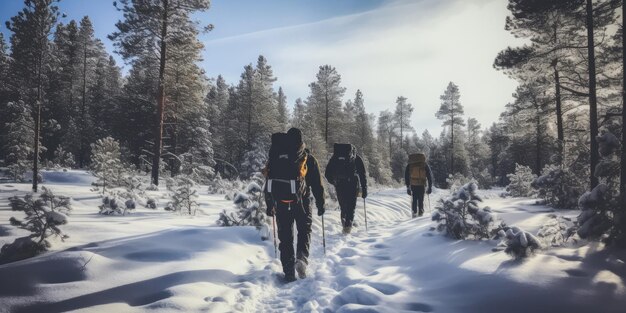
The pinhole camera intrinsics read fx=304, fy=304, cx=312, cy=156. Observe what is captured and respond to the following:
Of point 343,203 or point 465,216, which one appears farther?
point 343,203

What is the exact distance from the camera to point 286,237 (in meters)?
4.52

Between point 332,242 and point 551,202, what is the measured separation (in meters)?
7.22

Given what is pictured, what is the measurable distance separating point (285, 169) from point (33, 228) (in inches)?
132

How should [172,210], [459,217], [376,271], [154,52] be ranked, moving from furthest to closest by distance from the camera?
[154,52] < [172,210] < [459,217] < [376,271]

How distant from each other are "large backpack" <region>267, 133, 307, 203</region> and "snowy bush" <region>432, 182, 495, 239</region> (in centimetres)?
284

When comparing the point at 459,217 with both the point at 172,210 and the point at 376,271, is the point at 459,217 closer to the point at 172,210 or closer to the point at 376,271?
the point at 376,271

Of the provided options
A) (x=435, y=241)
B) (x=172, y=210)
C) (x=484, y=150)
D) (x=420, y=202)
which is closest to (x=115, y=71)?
(x=172, y=210)

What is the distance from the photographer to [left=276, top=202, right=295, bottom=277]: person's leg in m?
4.33

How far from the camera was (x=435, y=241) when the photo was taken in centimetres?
550

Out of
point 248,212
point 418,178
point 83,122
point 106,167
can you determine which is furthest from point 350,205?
point 83,122

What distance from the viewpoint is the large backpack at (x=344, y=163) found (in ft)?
25.7

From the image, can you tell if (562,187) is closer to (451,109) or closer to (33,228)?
(33,228)

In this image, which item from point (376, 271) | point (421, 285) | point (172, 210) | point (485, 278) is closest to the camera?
point (485, 278)

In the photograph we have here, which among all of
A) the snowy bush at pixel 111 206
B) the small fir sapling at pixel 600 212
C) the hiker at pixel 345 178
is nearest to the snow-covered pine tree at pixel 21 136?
the snowy bush at pixel 111 206
